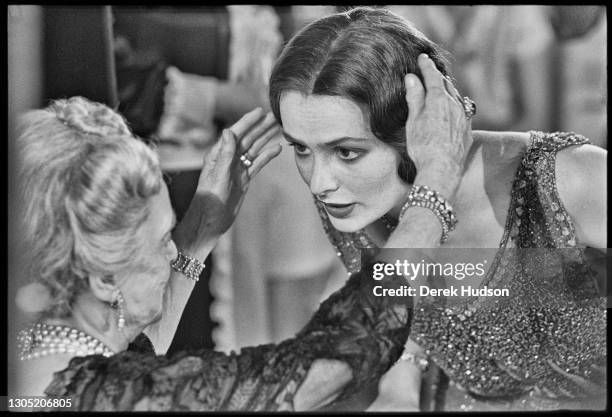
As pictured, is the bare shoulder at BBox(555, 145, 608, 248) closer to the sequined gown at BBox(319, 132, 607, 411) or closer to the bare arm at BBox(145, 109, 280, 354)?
the sequined gown at BBox(319, 132, 607, 411)

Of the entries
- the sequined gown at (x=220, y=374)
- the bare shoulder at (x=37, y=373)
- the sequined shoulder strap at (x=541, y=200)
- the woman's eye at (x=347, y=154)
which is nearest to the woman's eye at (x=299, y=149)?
the woman's eye at (x=347, y=154)

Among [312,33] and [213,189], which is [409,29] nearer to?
[312,33]

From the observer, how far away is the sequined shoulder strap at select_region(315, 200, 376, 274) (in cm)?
246

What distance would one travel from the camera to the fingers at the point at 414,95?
2250 mm

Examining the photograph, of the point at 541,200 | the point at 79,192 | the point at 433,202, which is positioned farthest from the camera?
the point at 541,200

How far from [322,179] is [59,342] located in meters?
0.82

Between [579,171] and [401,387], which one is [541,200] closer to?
[579,171]

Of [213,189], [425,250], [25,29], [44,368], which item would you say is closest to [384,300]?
[425,250]

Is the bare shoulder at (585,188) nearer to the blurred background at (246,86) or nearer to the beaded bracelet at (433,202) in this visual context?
the blurred background at (246,86)

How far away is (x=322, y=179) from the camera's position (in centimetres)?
236

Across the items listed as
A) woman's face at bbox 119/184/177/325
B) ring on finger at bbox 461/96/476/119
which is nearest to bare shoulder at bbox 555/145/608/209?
ring on finger at bbox 461/96/476/119

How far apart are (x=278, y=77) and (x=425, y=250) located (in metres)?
0.62

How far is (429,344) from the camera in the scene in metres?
2.45

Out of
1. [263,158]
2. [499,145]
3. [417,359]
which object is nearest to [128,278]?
[263,158]
